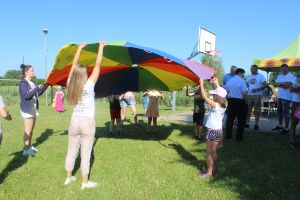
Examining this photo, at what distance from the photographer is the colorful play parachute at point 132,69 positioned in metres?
7.25

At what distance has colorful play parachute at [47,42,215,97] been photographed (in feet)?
23.8

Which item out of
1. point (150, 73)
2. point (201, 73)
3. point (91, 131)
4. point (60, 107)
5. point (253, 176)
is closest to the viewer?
point (91, 131)

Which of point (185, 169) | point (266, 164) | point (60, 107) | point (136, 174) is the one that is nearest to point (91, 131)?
point (136, 174)

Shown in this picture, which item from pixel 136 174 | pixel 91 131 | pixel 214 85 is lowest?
pixel 136 174

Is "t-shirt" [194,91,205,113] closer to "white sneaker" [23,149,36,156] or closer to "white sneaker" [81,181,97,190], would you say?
"white sneaker" [23,149,36,156]

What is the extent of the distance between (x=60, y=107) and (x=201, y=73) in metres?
12.1

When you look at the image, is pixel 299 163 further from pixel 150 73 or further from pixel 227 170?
pixel 150 73

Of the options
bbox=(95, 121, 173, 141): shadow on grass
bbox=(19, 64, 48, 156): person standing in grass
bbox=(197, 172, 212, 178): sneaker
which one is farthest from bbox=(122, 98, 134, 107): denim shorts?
bbox=(197, 172, 212, 178): sneaker

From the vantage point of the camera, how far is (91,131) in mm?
5223

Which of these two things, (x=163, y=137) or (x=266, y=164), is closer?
(x=266, y=164)

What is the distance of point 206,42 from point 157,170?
41.5ft

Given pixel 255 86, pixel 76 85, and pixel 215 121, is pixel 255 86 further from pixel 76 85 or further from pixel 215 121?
pixel 76 85

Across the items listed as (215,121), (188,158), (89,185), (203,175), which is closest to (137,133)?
(188,158)

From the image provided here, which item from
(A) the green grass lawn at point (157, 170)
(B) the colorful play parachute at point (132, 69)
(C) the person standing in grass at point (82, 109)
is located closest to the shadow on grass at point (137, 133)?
(A) the green grass lawn at point (157, 170)
